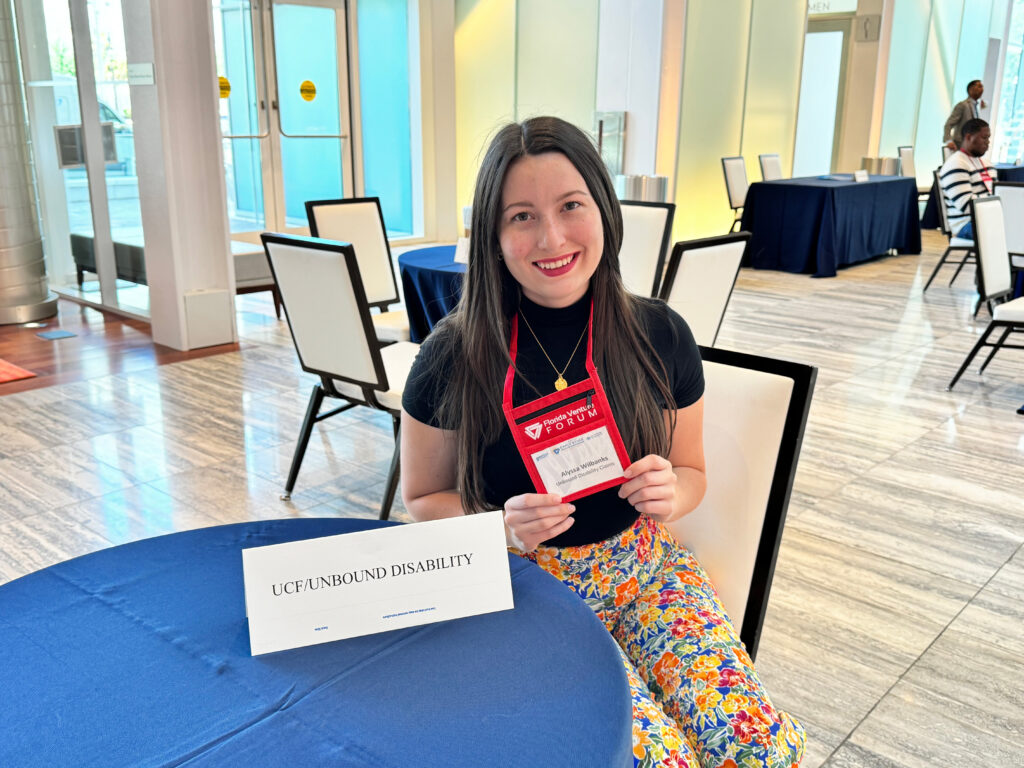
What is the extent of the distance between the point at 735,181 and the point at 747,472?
7.55 m

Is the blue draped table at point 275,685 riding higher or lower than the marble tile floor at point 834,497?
higher

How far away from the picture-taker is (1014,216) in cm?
537

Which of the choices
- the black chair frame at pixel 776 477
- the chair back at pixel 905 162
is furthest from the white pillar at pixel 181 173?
the chair back at pixel 905 162

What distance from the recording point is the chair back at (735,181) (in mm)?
8484

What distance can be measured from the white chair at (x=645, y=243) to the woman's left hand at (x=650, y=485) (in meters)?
2.47

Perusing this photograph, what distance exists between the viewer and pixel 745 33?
932 centimetres

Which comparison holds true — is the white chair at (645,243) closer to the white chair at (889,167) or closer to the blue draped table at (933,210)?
the blue draped table at (933,210)

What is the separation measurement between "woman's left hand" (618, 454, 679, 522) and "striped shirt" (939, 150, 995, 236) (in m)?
6.63

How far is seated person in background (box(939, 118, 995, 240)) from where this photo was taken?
277 inches

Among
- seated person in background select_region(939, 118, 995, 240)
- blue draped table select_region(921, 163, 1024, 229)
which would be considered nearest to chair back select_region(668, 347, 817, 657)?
seated person in background select_region(939, 118, 995, 240)

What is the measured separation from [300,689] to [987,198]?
455 cm

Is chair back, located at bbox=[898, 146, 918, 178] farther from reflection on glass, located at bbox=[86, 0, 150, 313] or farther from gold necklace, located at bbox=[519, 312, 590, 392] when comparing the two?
gold necklace, located at bbox=[519, 312, 590, 392]

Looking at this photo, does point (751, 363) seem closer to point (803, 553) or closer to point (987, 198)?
point (803, 553)

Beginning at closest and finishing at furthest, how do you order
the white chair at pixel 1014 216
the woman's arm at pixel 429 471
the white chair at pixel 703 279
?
1. the woman's arm at pixel 429 471
2. the white chair at pixel 703 279
3. the white chair at pixel 1014 216
